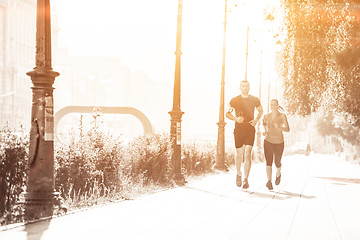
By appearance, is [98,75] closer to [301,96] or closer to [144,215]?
[301,96]

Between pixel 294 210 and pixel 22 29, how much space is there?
106 m

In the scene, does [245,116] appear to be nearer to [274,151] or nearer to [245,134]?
[245,134]

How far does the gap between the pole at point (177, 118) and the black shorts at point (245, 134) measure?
2.86 meters

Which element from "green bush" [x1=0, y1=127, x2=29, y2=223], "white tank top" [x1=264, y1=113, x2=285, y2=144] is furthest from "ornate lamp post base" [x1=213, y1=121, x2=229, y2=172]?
"green bush" [x1=0, y1=127, x2=29, y2=223]

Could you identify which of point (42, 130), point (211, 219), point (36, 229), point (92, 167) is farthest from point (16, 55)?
point (36, 229)

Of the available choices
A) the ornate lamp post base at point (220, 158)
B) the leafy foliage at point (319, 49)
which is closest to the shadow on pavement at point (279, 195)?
the leafy foliage at point (319, 49)

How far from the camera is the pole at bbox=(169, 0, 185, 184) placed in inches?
637

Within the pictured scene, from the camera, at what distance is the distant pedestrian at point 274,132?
45.2 feet

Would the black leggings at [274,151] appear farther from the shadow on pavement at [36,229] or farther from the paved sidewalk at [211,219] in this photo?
the shadow on pavement at [36,229]

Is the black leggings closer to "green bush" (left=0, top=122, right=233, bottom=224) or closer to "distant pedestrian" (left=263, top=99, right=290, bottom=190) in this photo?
"distant pedestrian" (left=263, top=99, right=290, bottom=190)

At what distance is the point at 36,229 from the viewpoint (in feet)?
24.5

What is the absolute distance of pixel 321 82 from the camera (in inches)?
733

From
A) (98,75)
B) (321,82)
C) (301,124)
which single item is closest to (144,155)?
(321,82)

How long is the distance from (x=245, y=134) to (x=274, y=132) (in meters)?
1.04
